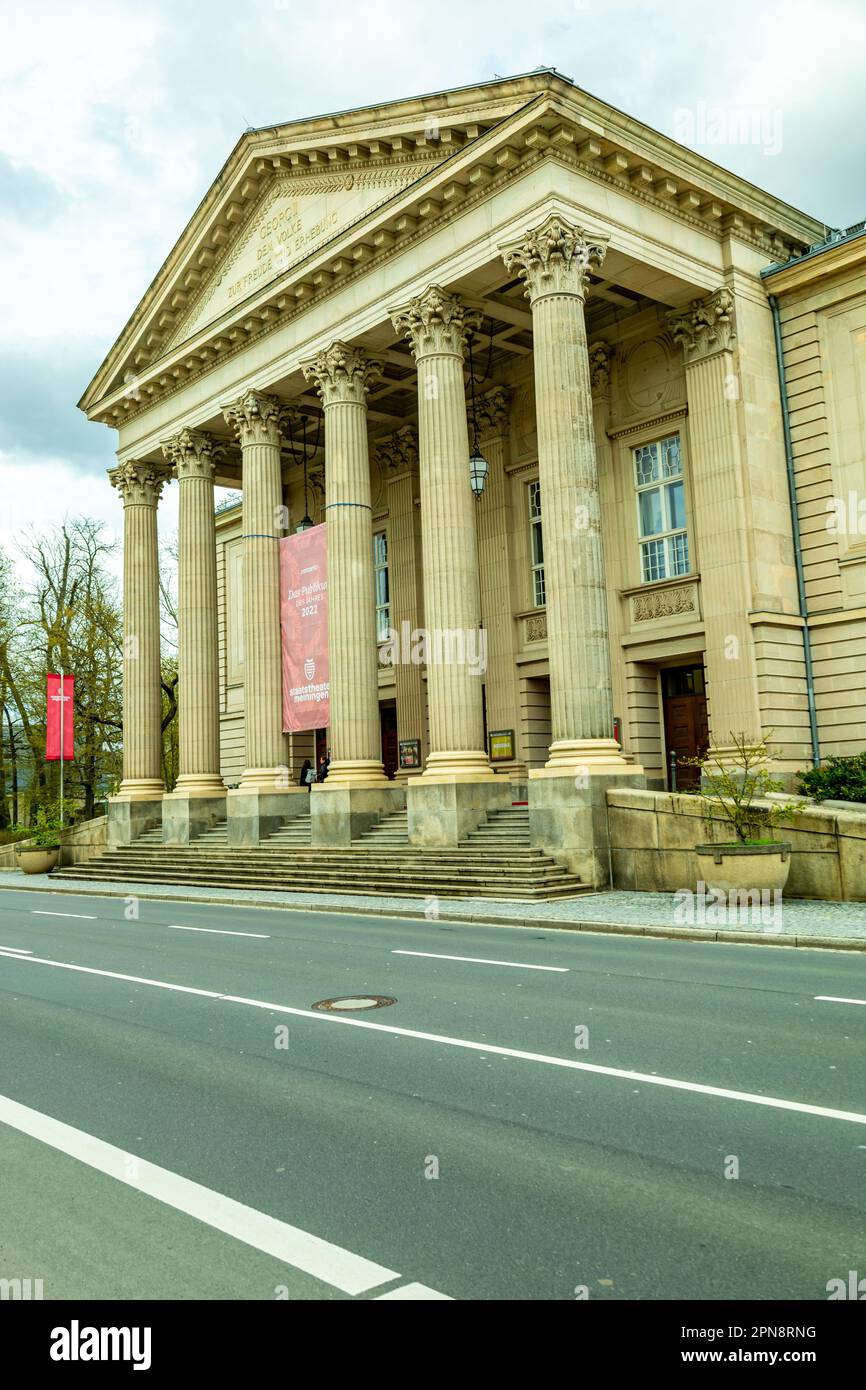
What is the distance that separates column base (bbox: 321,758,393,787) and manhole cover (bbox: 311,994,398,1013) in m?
15.5

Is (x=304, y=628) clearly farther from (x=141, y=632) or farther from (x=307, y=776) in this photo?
(x=141, y=632)

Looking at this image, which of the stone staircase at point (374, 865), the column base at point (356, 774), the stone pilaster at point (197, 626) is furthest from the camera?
the stone pilaster at point (197, 626)

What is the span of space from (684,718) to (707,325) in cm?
895

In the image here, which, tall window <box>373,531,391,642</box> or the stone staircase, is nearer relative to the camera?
the stone staircase

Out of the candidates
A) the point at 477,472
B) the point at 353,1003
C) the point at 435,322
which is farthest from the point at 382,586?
the point at 353,1003

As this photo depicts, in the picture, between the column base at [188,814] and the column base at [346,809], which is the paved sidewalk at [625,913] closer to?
the column base at [346,809]

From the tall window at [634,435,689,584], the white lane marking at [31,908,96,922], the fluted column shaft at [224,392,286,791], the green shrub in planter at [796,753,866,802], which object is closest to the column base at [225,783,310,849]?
the fluted column shaft at [224,392,286,791]

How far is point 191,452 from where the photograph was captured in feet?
107

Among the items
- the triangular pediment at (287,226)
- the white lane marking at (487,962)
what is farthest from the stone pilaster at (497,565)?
the white lane marking at (487,962)

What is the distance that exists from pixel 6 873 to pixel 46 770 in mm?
16046

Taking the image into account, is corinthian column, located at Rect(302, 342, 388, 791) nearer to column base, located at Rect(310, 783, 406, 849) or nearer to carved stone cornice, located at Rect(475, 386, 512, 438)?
column base, located at Rect(310, 783, 406, 849)

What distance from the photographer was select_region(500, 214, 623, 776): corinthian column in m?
20.6

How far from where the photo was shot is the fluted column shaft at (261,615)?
2881 cm

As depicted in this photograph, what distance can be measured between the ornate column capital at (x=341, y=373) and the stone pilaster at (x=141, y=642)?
33.1ft
